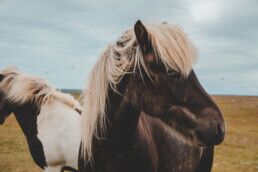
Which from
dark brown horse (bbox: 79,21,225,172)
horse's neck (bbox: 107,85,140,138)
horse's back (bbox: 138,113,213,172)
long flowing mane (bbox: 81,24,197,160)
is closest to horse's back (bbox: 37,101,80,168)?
horse's back (bbox: 138,113,213,172)

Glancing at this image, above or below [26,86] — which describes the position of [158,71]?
above

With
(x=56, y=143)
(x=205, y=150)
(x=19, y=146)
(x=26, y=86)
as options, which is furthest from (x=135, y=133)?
(x=19, y=146)

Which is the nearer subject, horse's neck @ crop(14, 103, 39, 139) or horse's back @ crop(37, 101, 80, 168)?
horse's back @ crop(37, 101, 80, 168)

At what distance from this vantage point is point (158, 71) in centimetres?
349

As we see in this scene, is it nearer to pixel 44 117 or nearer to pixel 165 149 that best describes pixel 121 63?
pixel 165 149

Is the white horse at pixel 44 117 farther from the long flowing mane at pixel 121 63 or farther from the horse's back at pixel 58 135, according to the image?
the long flowing mane at pixel 121 63

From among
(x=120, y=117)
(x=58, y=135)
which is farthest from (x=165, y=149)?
(x=58, y=135)

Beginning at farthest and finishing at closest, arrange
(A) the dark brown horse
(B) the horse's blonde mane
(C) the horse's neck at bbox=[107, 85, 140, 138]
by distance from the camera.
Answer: (B) the horse's blonde mane
(C) the horse's neck at bbox=[107, 85, 140, 138]
(A) the dark brown horse

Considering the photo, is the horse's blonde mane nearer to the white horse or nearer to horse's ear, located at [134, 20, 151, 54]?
the white horse

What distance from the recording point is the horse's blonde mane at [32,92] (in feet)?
22.8

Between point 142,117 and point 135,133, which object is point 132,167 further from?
point 142,117

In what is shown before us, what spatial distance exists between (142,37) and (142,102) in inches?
23.1

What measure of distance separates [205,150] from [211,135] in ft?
8.91

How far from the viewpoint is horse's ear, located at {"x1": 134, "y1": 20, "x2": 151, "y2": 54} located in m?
3.44
